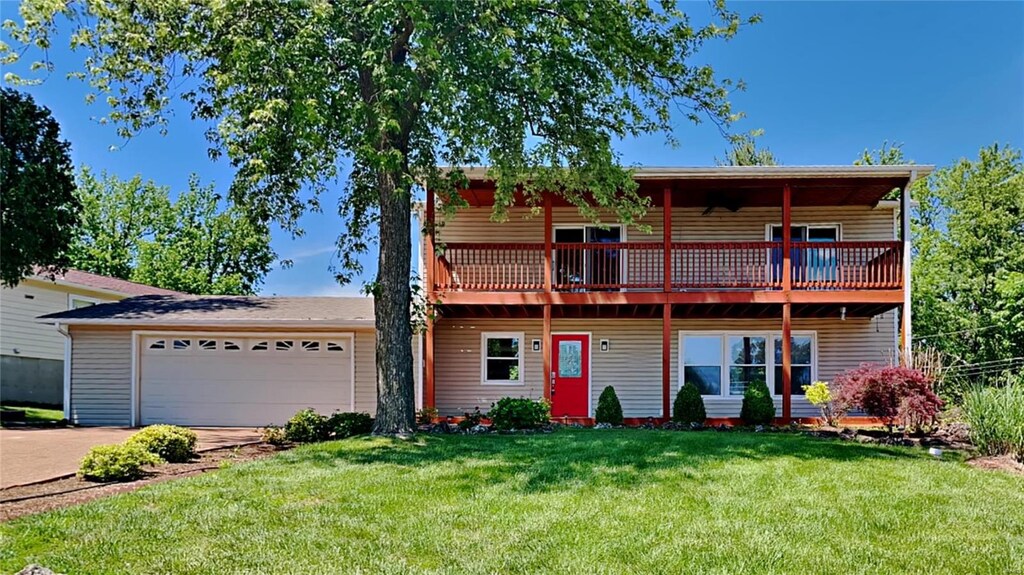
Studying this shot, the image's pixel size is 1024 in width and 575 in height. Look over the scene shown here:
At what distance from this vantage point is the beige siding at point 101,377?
15.1 m

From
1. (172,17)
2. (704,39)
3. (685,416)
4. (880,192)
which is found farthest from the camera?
(880,192)

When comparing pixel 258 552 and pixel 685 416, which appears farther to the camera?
pixel 685 416

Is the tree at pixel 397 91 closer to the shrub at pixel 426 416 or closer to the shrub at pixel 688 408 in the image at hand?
the shrub at pixel 426 416

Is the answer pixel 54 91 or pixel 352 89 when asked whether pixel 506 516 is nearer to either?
pixel 352 89

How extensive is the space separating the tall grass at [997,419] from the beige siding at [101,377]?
1627 centimetres

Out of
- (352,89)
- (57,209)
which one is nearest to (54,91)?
(57,209)

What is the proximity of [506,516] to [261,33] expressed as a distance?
7.58m

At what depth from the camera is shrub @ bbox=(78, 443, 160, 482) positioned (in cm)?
718

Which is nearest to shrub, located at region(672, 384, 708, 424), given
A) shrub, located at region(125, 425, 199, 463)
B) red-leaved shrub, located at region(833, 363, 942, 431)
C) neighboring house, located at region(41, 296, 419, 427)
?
red-leaved shrub, located at region(833, 363, 942, 431)

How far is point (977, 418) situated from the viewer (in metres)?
8.85

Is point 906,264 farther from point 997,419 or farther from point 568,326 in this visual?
point 568,326

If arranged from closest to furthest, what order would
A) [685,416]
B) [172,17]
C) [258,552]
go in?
[258,552] < [172,17] < [685,416]

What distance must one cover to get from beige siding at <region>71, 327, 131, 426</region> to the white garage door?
39cm

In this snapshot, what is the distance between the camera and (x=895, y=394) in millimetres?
10898
